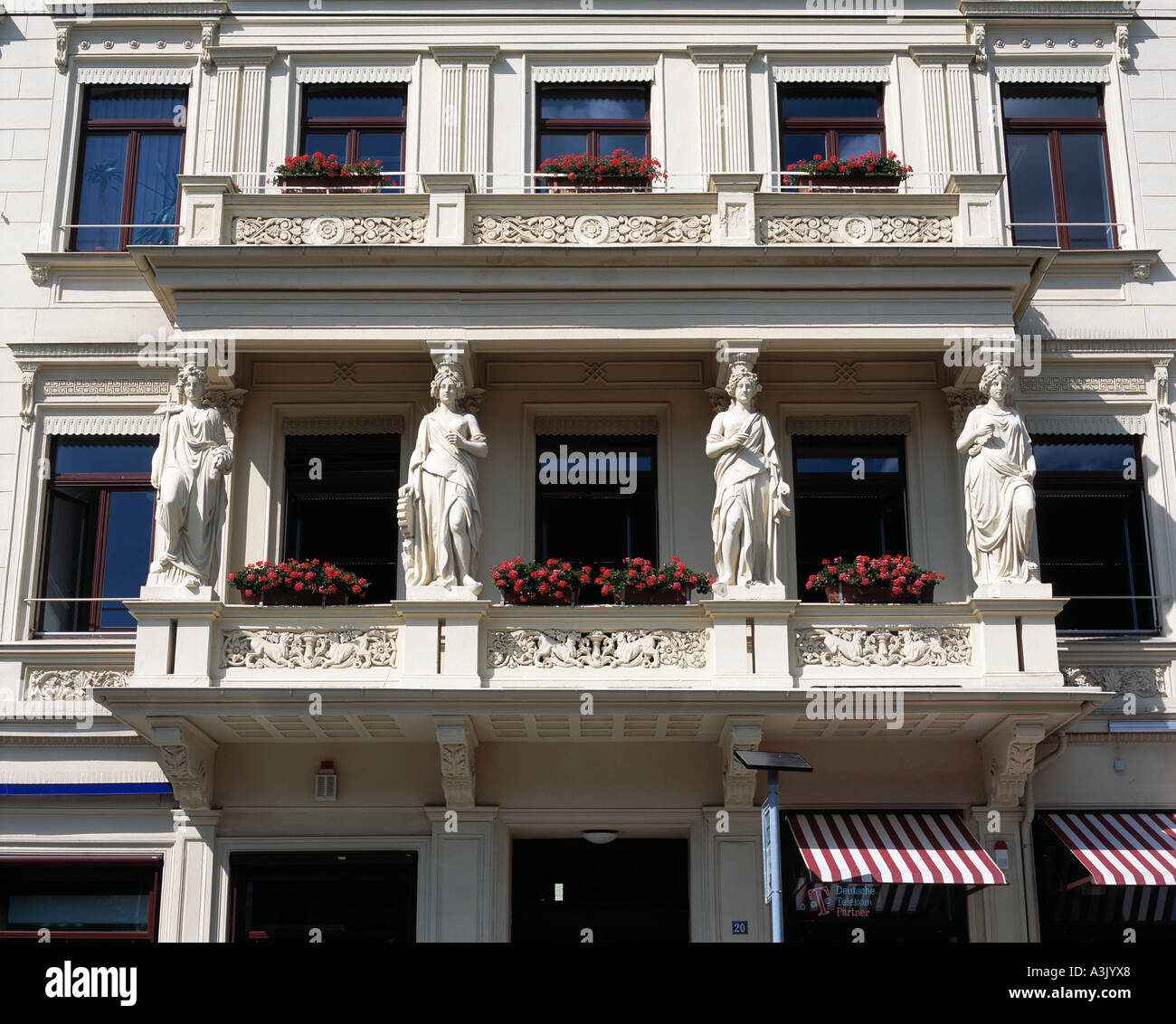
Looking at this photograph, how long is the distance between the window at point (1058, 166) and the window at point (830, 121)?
64.4 inches

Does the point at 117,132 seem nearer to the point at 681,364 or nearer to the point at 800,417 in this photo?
the point at 681,364

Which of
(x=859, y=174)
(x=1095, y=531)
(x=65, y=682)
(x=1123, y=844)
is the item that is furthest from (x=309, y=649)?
(x=1095, y=531)

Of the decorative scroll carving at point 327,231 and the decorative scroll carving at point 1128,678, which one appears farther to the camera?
the decorative scroll carving at point 327,231

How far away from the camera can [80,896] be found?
51.0 feet

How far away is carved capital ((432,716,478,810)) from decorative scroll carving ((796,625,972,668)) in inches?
135

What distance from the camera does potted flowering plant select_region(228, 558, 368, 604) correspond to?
599 inches

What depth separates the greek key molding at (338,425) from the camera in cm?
1711

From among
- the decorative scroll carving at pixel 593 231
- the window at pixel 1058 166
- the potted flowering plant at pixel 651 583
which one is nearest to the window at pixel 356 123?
the decorative scroll carving at pixel 593 231

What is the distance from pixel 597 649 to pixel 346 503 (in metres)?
3.92

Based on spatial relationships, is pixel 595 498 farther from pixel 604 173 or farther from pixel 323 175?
pixel 323 175

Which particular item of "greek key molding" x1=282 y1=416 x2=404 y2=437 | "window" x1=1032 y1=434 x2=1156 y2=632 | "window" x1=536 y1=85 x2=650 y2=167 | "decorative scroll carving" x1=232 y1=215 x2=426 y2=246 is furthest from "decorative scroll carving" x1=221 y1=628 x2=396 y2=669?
"window" x1=1032 y1=434 x2=1156 y2=632

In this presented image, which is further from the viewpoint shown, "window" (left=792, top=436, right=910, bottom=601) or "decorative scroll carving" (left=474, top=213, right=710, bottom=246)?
"window" (left=792, top=436, right=910, bottom=601)

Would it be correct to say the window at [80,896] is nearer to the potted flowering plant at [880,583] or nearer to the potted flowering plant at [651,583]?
the potted flowering plant at [651,583]

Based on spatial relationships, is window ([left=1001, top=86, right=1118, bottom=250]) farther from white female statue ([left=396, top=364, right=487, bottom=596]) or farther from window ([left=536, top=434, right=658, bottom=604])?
white female statue ([left=396, top=364, right=487, bottom=596])
